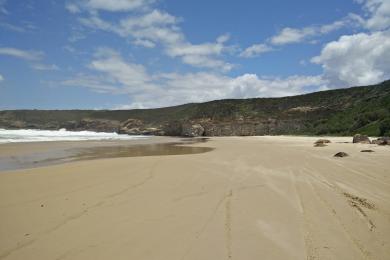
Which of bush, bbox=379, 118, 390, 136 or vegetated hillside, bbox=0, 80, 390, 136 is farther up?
vegetated hillside, bbox=0, 80, 390, 136

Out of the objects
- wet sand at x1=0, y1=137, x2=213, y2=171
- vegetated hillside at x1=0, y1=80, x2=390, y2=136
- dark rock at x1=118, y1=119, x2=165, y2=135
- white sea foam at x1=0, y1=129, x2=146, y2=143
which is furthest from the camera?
dark rock at x1=118, y1=119, x2=165, y2=135

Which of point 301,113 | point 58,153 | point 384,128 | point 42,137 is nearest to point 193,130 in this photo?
point 301,113

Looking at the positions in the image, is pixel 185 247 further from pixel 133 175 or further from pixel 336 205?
pixel 133 175

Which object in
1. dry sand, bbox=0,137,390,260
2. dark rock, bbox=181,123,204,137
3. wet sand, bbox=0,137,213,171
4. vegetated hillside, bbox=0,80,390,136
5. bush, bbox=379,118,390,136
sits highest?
vegetated hillside, bbox=0,80,390,136

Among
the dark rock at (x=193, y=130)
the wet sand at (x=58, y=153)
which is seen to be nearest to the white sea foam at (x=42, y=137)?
the wet sand at (x=58, y=153)

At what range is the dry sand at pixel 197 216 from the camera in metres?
3.92

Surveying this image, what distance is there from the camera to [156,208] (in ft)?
19.2

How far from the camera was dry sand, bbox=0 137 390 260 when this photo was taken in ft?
12.9

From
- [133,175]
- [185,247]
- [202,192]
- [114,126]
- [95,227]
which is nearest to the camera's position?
[185,247]

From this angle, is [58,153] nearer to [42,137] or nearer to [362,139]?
[362,139]

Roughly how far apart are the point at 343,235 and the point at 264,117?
58529 mm

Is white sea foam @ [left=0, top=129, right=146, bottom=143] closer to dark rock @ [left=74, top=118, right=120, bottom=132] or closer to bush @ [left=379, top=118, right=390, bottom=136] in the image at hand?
bush @ [left=379, top=118, right=390, bottom=136]

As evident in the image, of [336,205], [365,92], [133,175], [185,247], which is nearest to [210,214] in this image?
[185,247]

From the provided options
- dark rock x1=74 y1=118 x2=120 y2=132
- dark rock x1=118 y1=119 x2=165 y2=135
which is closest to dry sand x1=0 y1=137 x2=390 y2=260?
dark rock x1=118 y1=119 x2=165 y2=135
